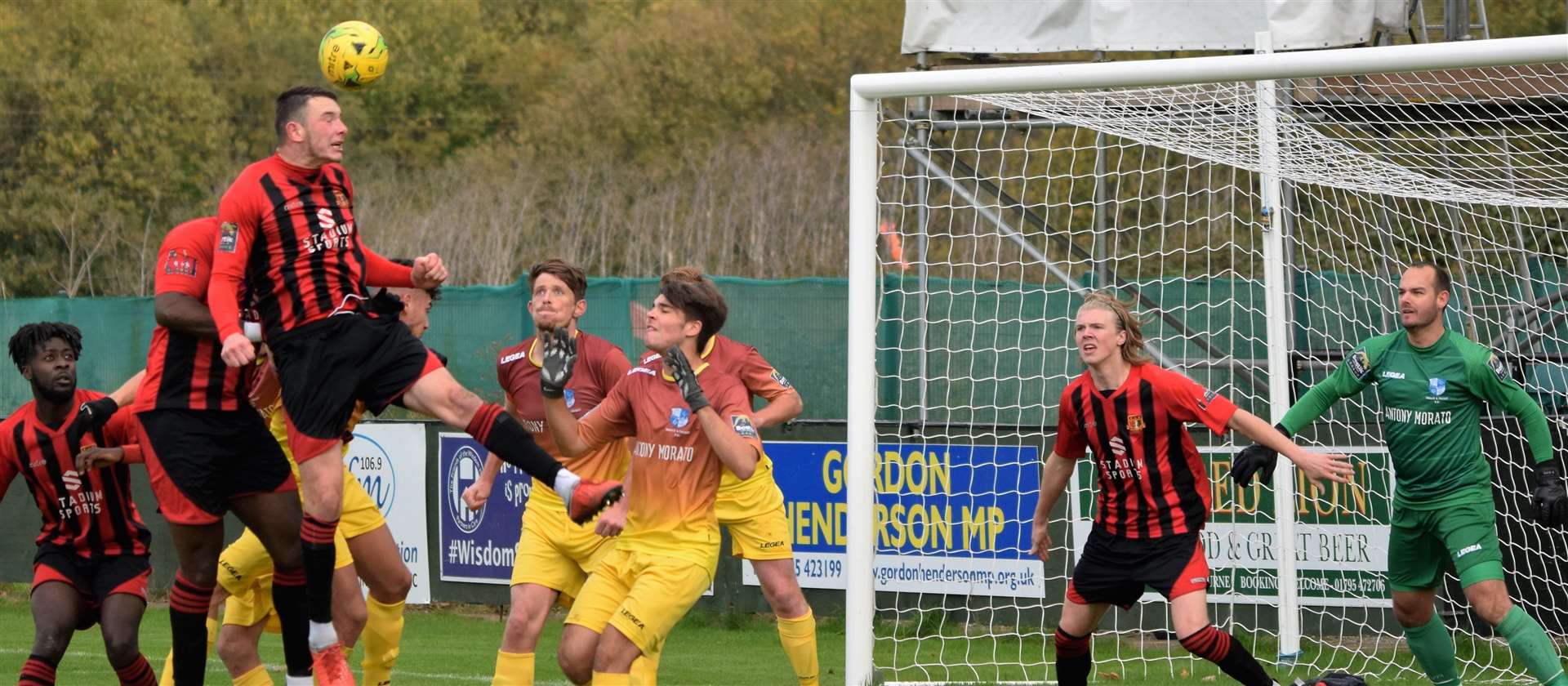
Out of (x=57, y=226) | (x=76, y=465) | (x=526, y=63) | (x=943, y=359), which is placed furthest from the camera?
(x=526, y=63)

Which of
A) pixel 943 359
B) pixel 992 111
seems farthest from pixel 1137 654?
pixel 992 111

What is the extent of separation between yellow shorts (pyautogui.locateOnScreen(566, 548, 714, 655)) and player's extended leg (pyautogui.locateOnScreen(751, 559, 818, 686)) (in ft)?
3.94

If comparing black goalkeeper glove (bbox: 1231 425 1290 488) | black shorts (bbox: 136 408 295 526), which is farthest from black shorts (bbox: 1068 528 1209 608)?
black shorts (bbox: 136 408 295 526)

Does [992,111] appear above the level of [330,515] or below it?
above

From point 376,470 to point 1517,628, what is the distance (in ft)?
26.9

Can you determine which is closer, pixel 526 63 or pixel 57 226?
pixel 57 226

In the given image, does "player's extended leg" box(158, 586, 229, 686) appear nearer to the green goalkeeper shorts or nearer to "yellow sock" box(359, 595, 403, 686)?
"yellow sock" box(359, 595, 403, 686)

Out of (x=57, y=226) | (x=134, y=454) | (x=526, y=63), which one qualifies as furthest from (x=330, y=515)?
(x=526, y=63)

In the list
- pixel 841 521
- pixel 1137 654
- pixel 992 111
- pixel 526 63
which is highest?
pixel 526 63

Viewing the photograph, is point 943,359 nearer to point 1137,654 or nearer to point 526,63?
point 1137,654

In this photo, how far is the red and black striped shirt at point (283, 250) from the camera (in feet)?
20.1

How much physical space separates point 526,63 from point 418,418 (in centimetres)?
4248

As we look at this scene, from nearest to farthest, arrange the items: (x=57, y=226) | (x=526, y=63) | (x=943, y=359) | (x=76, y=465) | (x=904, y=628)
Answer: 1. (x=76, y=465)
2. (x=904, y=628)
3. (x=943, y=359)
4. (x=57, y=226)
5. (x=526, y=63)

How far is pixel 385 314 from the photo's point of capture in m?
6.42
